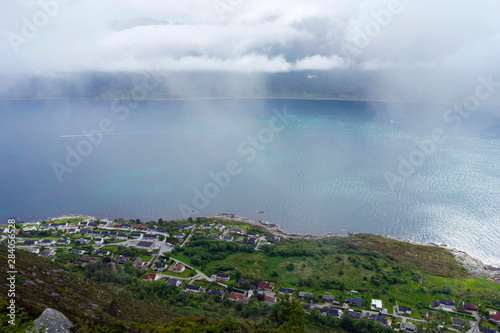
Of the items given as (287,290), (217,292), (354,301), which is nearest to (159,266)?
(217,292)

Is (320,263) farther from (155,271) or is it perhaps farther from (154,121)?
(154,121)

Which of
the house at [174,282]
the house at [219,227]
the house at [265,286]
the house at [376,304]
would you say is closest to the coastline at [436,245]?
the house at [219,227]

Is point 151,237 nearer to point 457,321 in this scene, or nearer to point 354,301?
point 354,301

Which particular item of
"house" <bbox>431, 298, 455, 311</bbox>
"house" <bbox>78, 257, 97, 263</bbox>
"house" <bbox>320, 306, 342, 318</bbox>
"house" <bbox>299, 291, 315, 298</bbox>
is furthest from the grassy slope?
"house" <bbox>78, 257, 97, 263</bbox>

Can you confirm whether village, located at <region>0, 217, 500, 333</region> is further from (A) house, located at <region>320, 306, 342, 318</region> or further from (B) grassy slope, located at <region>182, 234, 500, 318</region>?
(B) grassy slope, located at <region>182, 234, 500, 318</region>

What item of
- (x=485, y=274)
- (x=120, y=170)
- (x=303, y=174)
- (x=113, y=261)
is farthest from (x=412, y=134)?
(x=113, y=261)

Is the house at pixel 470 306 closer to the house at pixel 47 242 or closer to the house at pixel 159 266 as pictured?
the house at pixel 159 266

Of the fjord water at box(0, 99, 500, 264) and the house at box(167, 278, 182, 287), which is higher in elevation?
the fjord water at box(0, 99, 500, 264)
